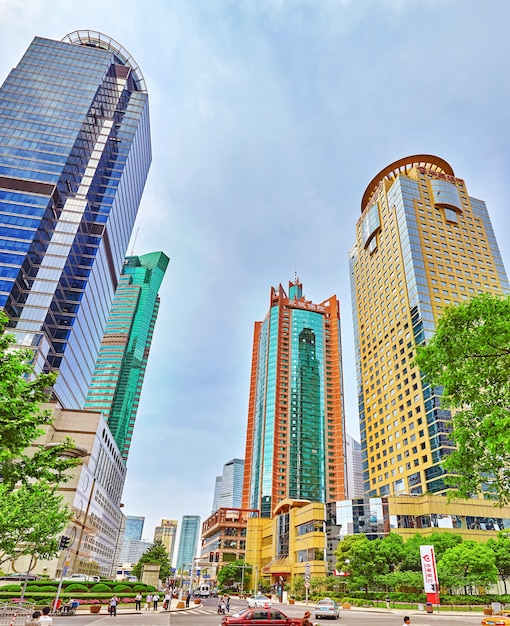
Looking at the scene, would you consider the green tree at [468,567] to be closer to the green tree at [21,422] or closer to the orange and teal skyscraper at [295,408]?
the green tree at [21,422]

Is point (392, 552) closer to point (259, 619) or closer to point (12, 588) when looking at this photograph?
point (259, 619)

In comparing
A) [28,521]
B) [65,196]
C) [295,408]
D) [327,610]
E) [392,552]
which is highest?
[65,196]

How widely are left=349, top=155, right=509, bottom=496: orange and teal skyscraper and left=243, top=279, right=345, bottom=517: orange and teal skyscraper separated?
4202 cm

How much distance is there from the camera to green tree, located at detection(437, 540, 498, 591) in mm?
48531

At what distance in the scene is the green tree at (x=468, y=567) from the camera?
48531mm

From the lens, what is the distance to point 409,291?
3942 inches

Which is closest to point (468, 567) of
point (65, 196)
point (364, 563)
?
point (364, 563)

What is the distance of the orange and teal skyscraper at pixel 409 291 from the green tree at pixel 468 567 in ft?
86.5

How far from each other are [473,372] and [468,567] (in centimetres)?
4710

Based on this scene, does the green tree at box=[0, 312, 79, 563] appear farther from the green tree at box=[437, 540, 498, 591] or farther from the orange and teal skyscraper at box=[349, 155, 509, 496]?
the orange and teal skyscraper at box=[349, 155, 509, 496]

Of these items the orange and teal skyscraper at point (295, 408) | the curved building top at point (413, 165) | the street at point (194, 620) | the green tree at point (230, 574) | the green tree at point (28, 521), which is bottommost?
the street at point (194, 620)

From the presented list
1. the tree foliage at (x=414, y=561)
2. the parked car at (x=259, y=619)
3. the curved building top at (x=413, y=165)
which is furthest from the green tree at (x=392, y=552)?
the curved building top at (x=413, y=165)

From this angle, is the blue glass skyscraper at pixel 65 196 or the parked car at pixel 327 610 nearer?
the parked car at pixel 327 610

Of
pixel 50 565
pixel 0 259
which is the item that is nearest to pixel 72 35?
pixel 0 259
